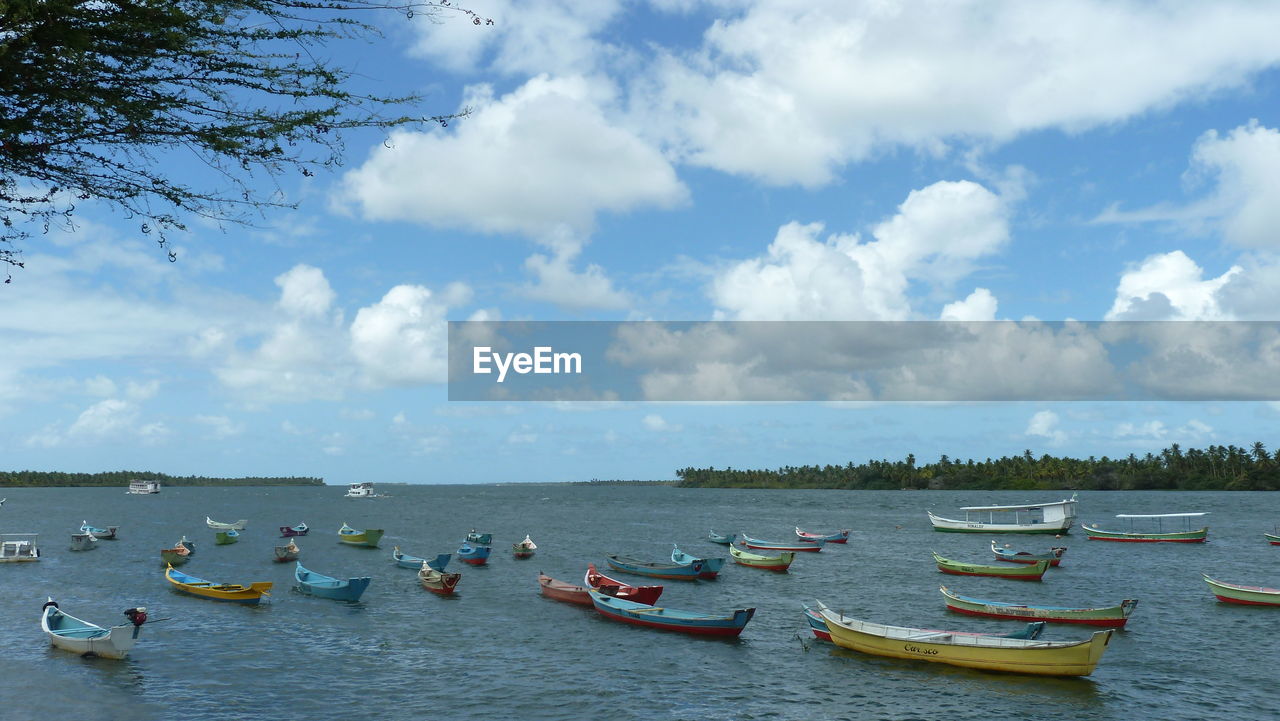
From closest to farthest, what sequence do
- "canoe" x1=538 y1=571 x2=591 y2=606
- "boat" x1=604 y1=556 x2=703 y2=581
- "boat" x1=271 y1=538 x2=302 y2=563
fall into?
"canoe" x1=538 y1=571 x2=591 y2=606 → "boat" x1=604 y1=556 x2=703 y2=581 → "boat" x1=271 y1=538 x2=302 y2=563

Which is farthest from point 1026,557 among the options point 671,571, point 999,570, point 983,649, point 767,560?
point 983,649

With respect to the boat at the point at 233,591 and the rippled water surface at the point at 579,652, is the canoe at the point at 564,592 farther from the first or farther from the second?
the boat at the point at 233,591

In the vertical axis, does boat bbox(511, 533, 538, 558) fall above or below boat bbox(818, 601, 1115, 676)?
below

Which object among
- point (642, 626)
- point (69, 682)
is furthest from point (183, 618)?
point (642, 626)

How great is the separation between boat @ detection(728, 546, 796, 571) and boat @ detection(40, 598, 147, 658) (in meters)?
47.2

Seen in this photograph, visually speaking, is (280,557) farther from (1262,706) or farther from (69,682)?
(1262,706)

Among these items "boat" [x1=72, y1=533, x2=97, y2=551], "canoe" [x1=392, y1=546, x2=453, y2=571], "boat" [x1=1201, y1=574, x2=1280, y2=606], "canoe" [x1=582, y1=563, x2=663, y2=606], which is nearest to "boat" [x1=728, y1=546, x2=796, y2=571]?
"canoe" [x1=582, y1=563, x2=663, y2=606]

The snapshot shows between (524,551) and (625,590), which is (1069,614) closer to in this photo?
(625,590)

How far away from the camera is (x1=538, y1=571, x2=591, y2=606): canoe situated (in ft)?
164

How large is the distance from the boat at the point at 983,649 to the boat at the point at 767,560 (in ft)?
101

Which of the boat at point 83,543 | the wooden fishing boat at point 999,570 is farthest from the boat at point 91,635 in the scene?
the wooden fishing boat at point 999,570

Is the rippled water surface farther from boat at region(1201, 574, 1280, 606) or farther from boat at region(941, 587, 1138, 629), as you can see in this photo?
boat at region(1201, 574, 1280, 606)

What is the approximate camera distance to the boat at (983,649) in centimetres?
3300

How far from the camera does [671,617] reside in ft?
139
